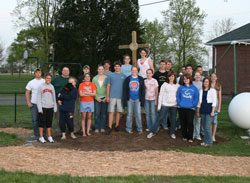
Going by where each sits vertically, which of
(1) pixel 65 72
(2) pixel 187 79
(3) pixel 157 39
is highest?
(3) pixel 157 39

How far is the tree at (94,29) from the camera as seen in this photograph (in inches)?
1038

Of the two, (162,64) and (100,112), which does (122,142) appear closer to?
(100,112)

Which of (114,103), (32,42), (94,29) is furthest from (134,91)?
(32,42)

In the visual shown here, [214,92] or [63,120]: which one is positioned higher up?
[214,92]

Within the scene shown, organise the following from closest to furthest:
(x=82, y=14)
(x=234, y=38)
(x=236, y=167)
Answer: (x=236, y=167)
(x=234, y=38)
(x=82, y=14)

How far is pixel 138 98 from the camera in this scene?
803 centimetres

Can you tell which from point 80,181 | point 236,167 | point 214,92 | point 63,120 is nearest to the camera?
point 80,181

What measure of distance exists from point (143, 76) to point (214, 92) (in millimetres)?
2015

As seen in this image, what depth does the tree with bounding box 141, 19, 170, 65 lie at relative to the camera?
146ft

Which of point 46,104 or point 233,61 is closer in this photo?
point 46,104

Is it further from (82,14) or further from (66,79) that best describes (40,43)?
(66,79)

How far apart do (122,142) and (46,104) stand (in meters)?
2.16

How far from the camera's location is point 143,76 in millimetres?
8508

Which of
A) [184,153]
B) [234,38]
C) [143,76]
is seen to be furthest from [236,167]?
[234,38]
